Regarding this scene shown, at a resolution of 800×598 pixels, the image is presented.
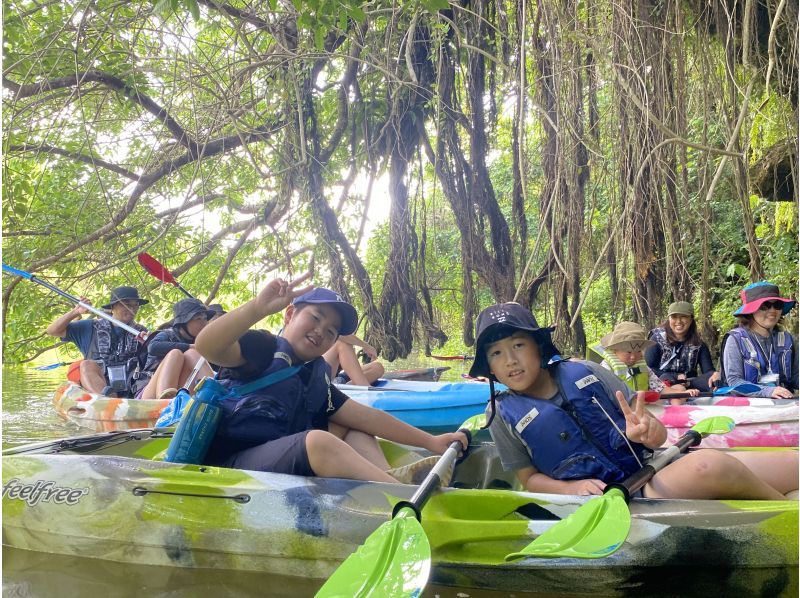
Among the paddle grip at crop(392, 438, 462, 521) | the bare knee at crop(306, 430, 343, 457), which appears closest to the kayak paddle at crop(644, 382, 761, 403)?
the paddle grip at crop(392, 438, 462, 521)

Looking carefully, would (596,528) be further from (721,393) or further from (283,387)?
(721,393)

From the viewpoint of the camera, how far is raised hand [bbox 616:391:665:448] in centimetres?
209

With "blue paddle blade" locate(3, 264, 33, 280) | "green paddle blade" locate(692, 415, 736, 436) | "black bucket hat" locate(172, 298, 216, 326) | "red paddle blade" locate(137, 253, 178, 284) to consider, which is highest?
"blue paddle blade" locate(3, 264, 33, 280)

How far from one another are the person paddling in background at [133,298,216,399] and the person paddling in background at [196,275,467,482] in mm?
2465

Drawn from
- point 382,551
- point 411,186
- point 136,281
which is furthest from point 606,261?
point 136,281

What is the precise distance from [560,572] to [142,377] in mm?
4641

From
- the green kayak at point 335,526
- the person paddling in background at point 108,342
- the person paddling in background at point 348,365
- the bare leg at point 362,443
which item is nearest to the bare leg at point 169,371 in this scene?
the person paddling in background at point 108,342

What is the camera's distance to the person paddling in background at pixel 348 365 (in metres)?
5.86

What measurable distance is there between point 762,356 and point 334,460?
346cm

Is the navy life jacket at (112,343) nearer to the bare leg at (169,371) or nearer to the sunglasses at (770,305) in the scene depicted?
the bare leg at (169,371)

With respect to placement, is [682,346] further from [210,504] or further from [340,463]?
[210,504]

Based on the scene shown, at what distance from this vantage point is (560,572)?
222 centimetres

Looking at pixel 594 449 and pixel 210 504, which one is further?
pixel 210 504

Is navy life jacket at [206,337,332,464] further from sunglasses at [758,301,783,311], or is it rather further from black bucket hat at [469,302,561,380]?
sunglasses at [758,301,783,311]
